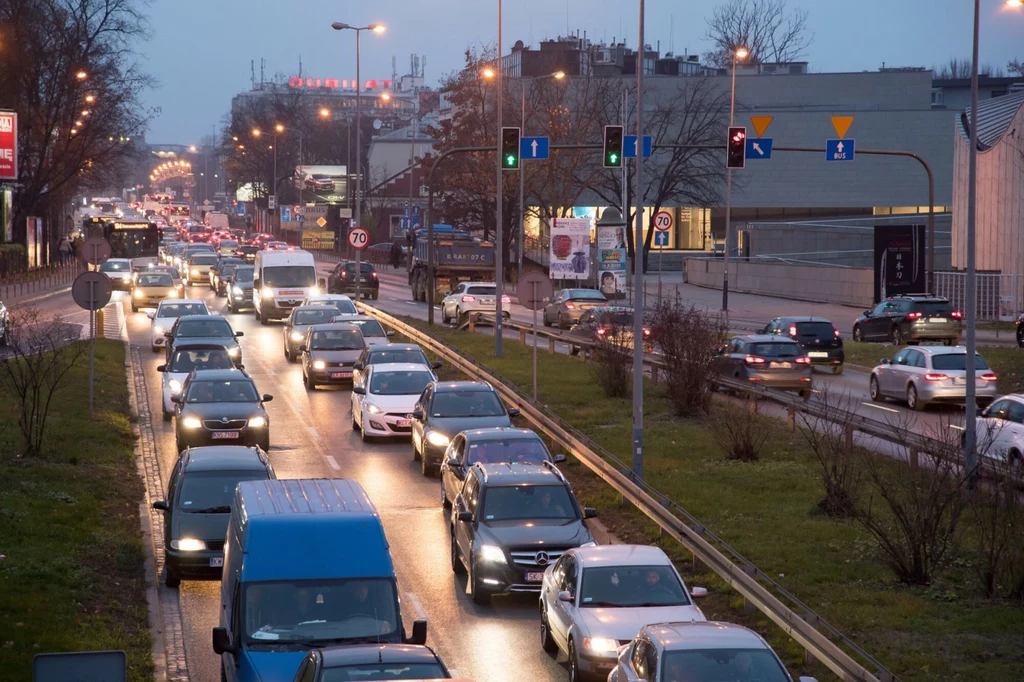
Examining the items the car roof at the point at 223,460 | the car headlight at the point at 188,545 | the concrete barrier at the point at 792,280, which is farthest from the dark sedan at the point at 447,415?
the concrete barrier at the point at 792,280

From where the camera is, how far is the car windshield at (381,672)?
9.13m

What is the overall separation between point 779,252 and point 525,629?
69.2m

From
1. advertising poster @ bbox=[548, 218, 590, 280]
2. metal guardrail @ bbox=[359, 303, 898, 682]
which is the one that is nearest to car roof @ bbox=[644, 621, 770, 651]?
metal guardrail @ bbox=[359, 303, 898, 682]

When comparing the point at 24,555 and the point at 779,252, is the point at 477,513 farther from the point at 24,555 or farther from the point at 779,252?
the point at 779,252

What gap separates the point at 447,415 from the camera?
939 inches

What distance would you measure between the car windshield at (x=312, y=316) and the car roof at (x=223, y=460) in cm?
2240

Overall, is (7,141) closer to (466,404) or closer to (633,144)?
(633,144)

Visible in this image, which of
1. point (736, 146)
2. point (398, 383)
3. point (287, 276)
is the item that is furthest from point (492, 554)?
point (287, 276)

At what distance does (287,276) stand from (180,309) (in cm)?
911

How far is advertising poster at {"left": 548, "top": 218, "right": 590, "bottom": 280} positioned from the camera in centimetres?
5031

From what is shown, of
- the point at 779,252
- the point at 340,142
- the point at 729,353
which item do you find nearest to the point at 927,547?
the point at 729,353

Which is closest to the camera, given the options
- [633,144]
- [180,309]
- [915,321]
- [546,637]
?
[546,637]

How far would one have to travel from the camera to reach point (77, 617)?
1381cm

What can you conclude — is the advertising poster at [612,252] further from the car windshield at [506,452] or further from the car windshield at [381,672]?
the car windshield at [381,672]
